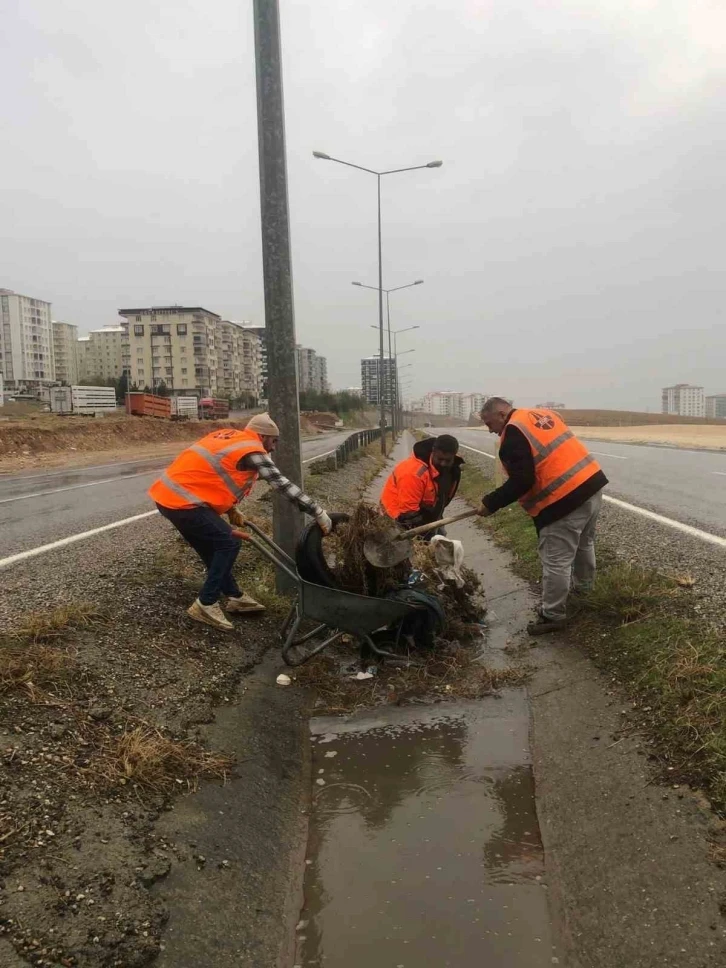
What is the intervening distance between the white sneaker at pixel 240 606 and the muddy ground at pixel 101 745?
9 centimetres

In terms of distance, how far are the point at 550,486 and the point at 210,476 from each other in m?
2.48

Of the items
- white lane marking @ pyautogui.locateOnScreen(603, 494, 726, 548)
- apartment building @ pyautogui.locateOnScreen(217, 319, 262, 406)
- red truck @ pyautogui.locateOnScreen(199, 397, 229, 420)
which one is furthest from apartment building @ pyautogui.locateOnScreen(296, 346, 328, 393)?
white lane marking @ pyautogui.locateOnScreen(603, 494, 726, 548)

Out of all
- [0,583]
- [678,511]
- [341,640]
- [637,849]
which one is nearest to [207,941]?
[637,849]

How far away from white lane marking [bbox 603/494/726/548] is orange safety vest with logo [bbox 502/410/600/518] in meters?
2.31

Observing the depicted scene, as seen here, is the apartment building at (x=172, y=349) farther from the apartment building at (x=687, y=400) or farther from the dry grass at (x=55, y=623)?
the dry grass at (x=55, y=623)

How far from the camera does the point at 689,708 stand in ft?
12.1

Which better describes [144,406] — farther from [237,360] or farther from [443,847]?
[237,360]

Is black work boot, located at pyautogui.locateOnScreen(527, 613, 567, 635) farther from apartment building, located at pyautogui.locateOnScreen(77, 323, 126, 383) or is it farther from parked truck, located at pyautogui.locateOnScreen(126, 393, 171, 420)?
apartment building, located at pyautogui.locateOnScreen(77, 323, 126, 383)

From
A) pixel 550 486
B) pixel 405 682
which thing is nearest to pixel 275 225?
pixel 550 486

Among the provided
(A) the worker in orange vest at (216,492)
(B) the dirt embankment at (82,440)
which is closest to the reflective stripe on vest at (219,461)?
(A) the worker in orange vest at (216,492)

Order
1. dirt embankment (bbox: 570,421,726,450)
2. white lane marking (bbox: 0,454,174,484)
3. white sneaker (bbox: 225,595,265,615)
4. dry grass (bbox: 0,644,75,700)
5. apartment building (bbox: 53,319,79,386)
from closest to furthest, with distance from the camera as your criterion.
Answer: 1. dry grass (bbox: 0,644,75,700)
2. white sneaker (bbox: 225,595,265,615)
3. white lane marking (bbox: 0,454,174,484)
4. dirt embankment (bbox: 570,421,726,450)
5. apartment building (bbox: 53,319,79,386)

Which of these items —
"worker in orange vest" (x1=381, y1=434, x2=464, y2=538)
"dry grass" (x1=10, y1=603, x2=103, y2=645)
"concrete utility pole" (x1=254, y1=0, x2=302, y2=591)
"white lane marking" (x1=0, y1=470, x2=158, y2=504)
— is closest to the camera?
"dry grass" (x1=10, y1=603, x2=103, y2=645)

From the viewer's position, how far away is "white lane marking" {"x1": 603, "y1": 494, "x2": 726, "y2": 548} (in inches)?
280

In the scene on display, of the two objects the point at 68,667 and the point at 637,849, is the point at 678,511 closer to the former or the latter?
the point at 637,849
